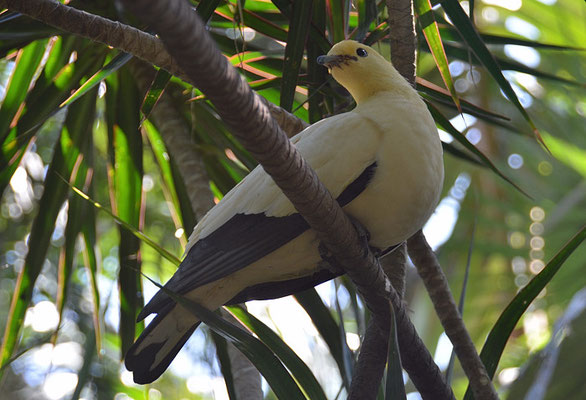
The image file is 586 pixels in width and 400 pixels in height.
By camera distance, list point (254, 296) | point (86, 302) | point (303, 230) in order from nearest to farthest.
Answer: point (303, 230) < point (254, 296) < point (86, 302)

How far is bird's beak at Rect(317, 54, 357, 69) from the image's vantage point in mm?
2133

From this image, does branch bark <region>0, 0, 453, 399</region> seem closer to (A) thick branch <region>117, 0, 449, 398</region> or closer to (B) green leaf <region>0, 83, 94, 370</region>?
(A) thick branch <region>117, 0, 449, 398</region>

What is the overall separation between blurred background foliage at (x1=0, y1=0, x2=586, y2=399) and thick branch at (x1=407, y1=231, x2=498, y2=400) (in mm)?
130

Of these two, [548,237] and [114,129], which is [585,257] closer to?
[548,237]

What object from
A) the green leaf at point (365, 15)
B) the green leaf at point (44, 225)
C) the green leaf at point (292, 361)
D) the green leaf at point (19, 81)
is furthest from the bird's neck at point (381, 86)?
the green leaf at point (19, 81)

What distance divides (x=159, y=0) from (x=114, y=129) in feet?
6.00

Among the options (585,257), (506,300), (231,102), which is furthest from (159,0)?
(506,300)

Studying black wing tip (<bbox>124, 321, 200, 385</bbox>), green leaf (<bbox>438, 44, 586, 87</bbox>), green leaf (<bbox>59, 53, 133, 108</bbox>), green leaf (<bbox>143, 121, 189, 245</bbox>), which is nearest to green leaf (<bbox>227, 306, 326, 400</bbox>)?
black wing tip (<bbox>124, 321, 200, 385</bbox>)

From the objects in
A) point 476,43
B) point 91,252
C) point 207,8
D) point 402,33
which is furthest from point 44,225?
point 476,43

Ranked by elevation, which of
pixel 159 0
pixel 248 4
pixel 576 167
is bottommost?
pixel 159 0

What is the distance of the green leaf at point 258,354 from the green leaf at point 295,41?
628mm

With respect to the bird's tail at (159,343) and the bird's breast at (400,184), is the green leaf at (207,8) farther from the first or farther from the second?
the bird's tail at (159,343)

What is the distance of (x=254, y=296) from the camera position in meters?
2.03

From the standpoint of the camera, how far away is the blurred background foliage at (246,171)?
215 cm
